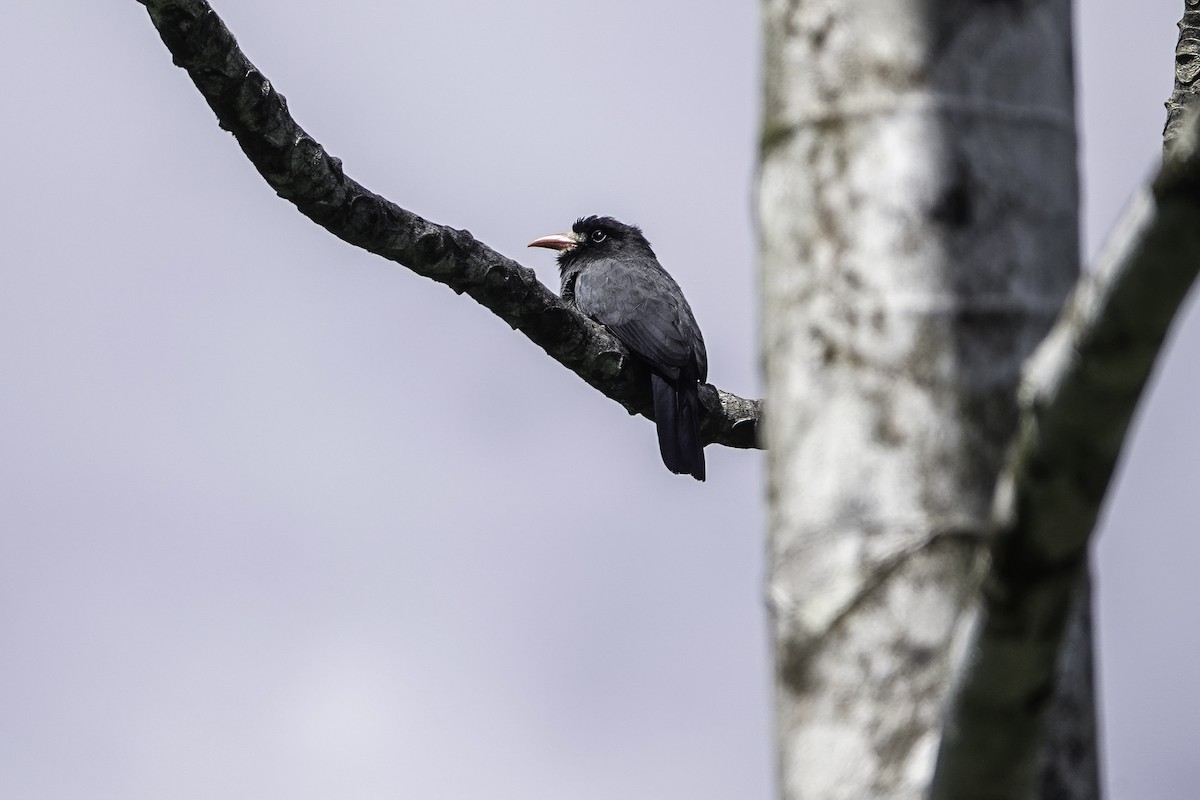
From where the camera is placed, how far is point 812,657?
152 cm

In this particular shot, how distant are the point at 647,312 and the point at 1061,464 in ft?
23.1

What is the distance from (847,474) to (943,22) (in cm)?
53

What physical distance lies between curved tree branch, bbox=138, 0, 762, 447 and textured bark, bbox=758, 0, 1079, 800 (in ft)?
7.84

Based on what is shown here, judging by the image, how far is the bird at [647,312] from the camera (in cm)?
726

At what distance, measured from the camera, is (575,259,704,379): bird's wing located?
7496mm

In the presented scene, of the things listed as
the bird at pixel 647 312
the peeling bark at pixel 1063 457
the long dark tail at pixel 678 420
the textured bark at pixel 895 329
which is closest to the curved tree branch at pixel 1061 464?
the peeling bark at pixel 1063 457

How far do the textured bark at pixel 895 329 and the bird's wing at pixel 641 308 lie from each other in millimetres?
5624

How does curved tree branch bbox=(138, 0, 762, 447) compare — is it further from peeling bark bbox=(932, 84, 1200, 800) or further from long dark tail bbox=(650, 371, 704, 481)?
peeling bark bbox=(932, 84, 1200, 800)

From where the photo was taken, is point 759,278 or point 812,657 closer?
point 812,657

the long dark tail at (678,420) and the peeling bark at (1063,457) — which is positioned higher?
the long dark tail at (678,420)

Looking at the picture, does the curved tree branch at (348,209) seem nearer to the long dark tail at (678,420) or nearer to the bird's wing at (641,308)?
the long dark tail at (678,420)

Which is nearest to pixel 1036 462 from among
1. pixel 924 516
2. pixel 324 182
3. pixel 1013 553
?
pixel 1013 553

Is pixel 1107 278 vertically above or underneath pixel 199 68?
underneath

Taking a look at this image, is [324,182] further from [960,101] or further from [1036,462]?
[1036,462]
